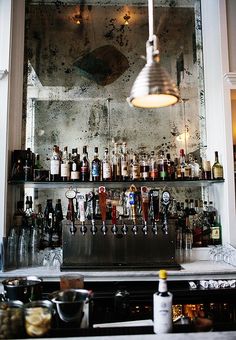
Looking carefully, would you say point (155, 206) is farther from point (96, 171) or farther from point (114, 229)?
point (96, 171)

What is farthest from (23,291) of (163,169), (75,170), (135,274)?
(163,169)

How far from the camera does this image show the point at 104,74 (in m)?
3.67

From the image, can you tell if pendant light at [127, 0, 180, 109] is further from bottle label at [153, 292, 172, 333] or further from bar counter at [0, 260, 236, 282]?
bar counter at [0, 260, 236, 282]

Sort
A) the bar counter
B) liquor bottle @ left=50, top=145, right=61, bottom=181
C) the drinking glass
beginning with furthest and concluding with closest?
liquor bottle @ left=50, top=145, right=61, bottom=181 → the bar counter → the drinking glass

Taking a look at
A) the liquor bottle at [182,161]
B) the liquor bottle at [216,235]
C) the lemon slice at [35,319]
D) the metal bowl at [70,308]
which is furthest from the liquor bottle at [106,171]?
the lemon slice at [35,319]

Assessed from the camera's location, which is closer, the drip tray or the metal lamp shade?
the metal lamp shade

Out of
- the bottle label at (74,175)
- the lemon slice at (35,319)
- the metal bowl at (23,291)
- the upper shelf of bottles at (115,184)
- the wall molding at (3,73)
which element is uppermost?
the wall molding at (3,73)

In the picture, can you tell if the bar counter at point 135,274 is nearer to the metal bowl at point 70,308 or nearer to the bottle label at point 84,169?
the bottle label at point 84,169

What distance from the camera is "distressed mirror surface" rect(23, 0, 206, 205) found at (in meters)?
3.58

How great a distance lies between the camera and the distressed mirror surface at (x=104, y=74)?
141 inches

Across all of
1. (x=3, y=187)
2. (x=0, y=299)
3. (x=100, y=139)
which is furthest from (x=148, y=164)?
(x=0, y=299)

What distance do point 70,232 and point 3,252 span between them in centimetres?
57

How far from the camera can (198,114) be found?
143 inches

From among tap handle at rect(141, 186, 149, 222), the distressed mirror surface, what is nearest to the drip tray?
tap handle at rect(141, 186, 149, 222)
